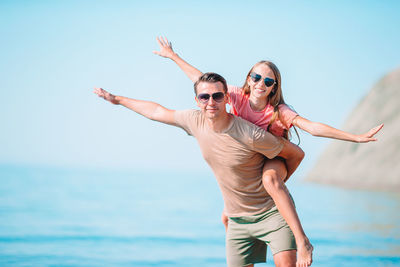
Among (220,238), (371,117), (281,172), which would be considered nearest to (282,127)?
(281,172)

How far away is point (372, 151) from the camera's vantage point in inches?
1458

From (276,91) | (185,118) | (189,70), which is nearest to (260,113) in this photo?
(276,91)

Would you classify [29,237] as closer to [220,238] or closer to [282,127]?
[220,238]

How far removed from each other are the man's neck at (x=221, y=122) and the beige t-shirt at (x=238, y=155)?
0.03m

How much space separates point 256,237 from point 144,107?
1.52 m

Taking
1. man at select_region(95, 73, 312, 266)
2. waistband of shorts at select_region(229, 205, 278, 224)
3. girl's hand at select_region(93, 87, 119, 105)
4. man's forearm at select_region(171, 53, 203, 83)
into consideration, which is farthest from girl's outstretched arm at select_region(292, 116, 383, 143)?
girl's hand at select_region(93, 87, 119, 105)

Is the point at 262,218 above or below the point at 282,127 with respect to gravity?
below

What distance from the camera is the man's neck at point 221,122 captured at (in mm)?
4301

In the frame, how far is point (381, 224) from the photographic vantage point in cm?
1571

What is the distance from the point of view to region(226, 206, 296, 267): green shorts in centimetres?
439

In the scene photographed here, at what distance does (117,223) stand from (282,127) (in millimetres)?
13362

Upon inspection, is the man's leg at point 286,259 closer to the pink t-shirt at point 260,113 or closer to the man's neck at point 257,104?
the pink t-shirt at point 260,113

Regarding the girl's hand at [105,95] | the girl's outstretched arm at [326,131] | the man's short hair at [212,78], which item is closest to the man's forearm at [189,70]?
the man's short hair at [212,78]

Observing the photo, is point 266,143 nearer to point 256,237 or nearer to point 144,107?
point 256,237
